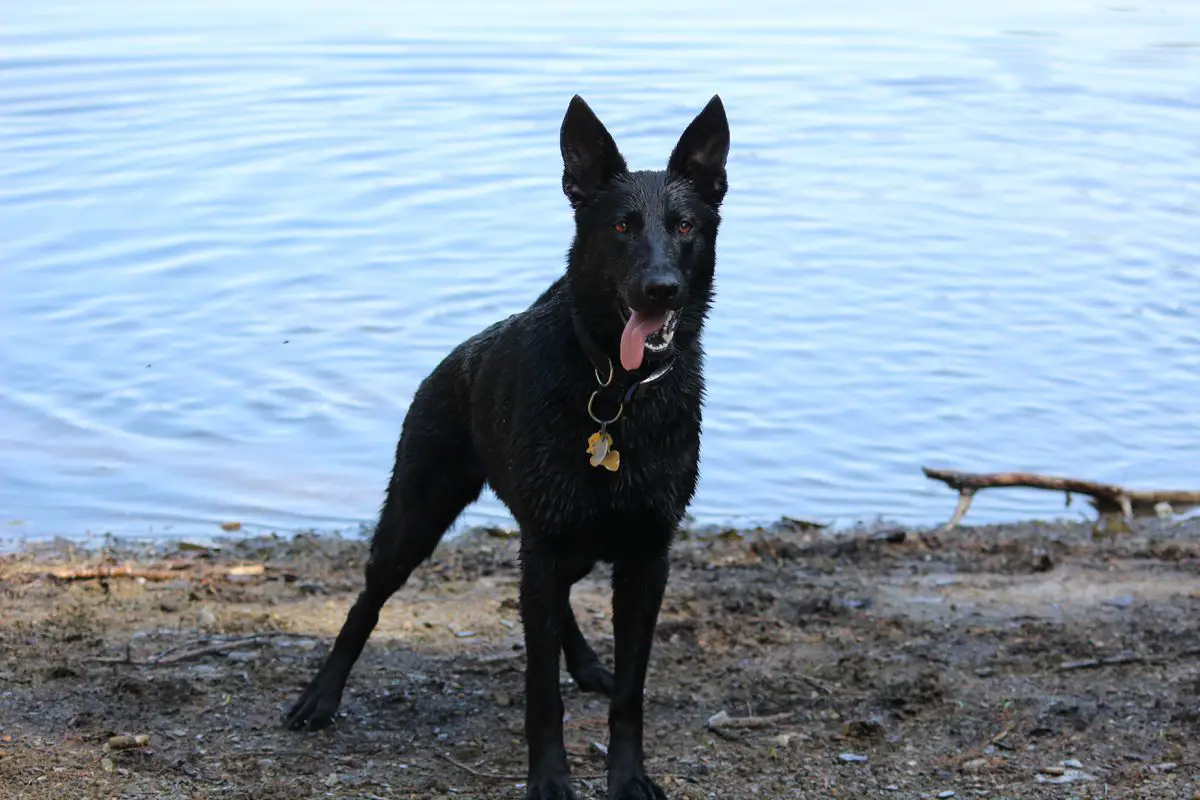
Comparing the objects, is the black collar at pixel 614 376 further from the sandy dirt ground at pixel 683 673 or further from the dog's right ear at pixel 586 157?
the sandy dirt ground at pixel 683 673

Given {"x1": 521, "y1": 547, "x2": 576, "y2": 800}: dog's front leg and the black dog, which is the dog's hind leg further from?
{"x1": 521, "y1": 547, "x2": 576, "y2": 800}: dog's front leg

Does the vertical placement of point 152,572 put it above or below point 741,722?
above

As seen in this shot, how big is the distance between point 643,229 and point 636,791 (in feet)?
5.47

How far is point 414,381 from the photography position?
9.70 metres

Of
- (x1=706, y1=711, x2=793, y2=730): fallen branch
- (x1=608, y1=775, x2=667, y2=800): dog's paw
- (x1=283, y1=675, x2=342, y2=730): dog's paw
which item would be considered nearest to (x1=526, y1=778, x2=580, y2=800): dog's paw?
(x1=608, y1=775, x2=667, y2=800): dog's paw

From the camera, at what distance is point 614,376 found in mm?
4777

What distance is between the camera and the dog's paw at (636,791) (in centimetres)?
489

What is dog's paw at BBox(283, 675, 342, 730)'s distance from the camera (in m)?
5.43

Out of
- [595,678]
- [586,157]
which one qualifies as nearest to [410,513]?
[595,678]

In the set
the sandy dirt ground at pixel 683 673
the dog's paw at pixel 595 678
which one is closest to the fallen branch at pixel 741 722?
the sandy dirt ground at pixel 683 673

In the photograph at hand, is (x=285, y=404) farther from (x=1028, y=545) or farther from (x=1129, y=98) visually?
(x=1129, y=98)

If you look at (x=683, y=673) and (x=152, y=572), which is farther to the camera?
(x=152, y=572)

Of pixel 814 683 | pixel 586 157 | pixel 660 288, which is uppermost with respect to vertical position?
pixel 586 157

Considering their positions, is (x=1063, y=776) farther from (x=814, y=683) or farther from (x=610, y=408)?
(x=610, y=408)
